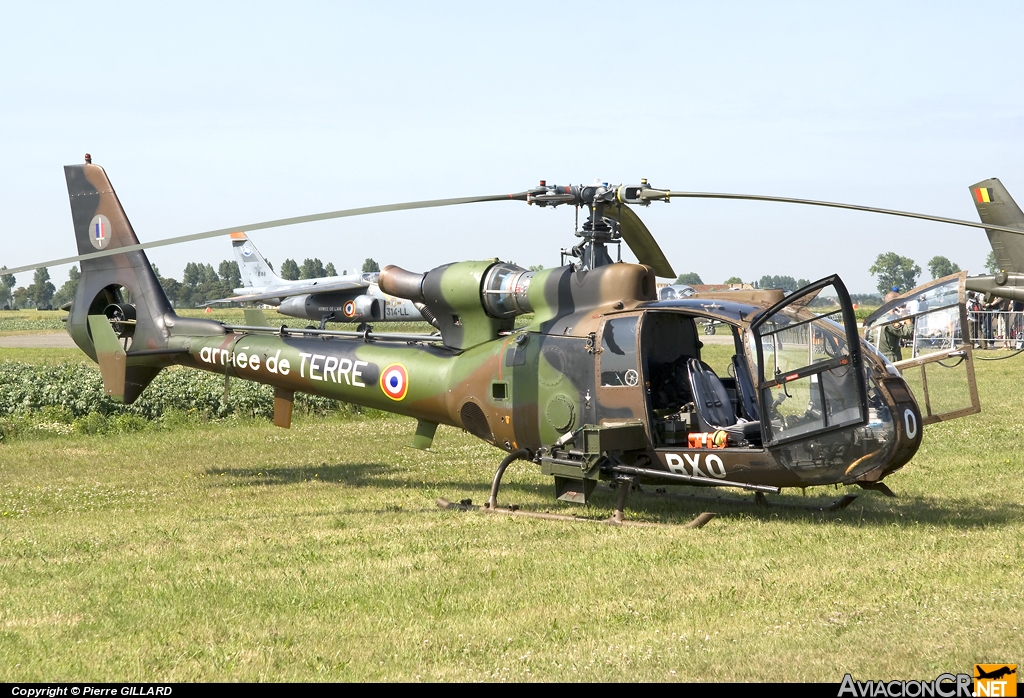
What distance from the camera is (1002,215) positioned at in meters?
18.0

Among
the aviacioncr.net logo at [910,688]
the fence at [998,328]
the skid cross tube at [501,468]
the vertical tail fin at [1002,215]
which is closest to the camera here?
the aviacioncr.net logo at [910,688]

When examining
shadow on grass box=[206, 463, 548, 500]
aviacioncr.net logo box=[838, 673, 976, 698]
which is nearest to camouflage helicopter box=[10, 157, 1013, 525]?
shadow on grass box=[206, 463, 548, 500]

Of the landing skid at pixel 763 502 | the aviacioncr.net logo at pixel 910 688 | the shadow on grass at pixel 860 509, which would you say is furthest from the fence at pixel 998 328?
the aviacioncr.net logo at pixel 910 688

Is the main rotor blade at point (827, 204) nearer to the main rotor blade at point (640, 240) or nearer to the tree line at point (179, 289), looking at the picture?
the main rotor blade at point (640, 240)

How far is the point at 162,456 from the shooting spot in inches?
568

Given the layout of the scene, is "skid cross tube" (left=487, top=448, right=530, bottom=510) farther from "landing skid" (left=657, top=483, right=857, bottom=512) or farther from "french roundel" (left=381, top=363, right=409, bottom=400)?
"landing skid" (left=657, top=483, right=857, bottom=512)

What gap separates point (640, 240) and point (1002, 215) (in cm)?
1061

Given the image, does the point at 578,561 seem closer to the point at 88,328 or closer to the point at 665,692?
the point at 665,692

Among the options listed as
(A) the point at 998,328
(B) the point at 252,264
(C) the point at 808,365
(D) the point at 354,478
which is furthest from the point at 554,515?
(B) the point at 252,264

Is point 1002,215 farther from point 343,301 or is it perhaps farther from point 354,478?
point 343,301

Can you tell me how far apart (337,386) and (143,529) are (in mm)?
2923

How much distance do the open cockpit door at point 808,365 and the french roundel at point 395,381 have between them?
4.20m

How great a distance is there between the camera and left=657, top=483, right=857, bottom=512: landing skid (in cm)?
976

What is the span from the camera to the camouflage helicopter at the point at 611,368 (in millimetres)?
8328
